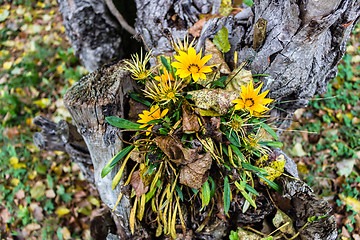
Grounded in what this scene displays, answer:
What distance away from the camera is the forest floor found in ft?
8.68

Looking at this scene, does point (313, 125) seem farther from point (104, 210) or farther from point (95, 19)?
point (95, 19)

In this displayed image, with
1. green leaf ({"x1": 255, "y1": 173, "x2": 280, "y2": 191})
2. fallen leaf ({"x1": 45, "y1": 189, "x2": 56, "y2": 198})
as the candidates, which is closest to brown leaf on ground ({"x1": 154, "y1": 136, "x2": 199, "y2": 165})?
green leaf ({"x1": 255, "y1": 173, "x2": 280, "y2": 191})

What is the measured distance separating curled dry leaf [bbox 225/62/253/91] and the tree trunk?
11cm

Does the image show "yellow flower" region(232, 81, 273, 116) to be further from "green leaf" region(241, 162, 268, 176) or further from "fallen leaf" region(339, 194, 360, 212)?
"fallen leaf" region(339, 194, 360, 212)

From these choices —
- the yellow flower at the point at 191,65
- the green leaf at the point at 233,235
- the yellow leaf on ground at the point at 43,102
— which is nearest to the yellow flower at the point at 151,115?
the yellow flower at the point at 191,65

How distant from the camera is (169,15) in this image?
204 centimetres

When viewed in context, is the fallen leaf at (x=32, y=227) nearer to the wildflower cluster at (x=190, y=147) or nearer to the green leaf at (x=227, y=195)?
the wildflower cluster at (x=190, y=147)

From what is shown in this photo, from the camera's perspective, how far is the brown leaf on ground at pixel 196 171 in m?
1.50

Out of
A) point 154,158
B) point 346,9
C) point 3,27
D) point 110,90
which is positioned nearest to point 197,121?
point 154,158

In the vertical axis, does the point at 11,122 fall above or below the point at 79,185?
above

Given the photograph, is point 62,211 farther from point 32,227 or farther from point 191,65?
point 191,65

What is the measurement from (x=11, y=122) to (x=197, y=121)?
2.91 m

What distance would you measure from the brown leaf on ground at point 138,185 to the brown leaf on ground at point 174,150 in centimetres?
28

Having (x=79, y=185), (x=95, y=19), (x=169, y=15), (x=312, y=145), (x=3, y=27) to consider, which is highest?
(x=3, y=27)
